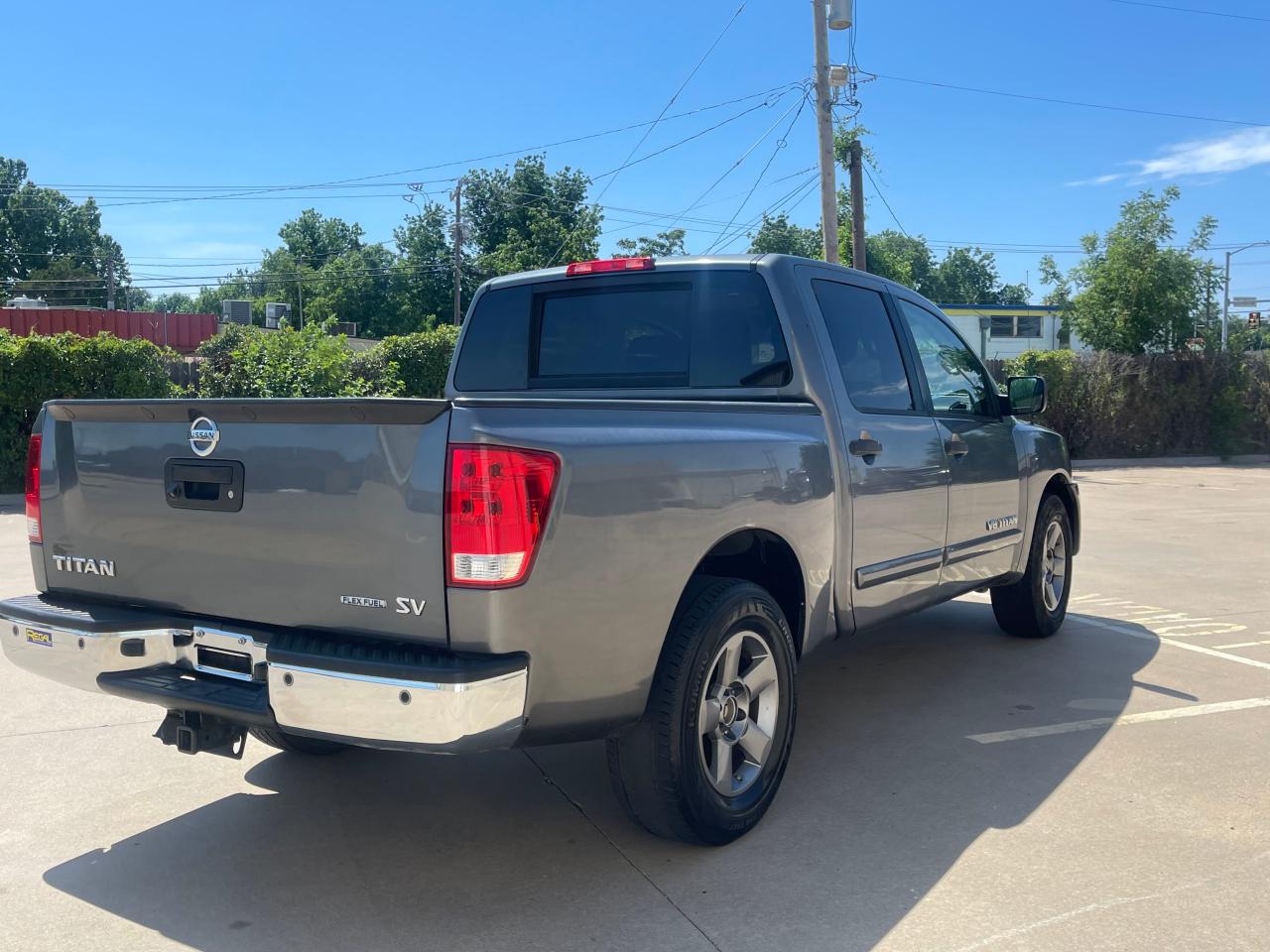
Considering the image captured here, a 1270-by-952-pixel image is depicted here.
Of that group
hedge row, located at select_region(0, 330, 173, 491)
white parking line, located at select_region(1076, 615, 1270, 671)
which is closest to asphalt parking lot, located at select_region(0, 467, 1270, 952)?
white parking line, located at select_region(1076, 615, 1270, 671)

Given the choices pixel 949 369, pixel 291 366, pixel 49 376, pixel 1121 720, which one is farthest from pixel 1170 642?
pixel 49 376

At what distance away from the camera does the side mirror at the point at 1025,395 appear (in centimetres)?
589

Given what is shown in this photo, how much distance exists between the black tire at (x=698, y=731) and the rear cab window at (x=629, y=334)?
110cm

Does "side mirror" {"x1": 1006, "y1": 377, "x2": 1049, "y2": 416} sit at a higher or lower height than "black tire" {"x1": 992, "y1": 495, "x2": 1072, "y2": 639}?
higher

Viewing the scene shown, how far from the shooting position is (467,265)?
57.1 m

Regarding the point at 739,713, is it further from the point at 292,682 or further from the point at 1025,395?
the point at 1025,395

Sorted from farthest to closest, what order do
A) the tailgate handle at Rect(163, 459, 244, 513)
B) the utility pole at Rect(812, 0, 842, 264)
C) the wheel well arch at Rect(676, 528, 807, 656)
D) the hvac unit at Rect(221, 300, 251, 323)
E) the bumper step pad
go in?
the hvac unit at Rect(221, 300, 251, 323) < the utility pole at Rect(812, 0, 842, 264) < the wheel well arch at Rect(676, 528, 807, 656) < the tailgate handle at Rect(163, 459, 244, 513) < the bumper step pad

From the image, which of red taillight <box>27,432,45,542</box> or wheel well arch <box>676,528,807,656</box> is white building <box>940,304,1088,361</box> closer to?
wheel well arch <box>676,528,807,656</box>

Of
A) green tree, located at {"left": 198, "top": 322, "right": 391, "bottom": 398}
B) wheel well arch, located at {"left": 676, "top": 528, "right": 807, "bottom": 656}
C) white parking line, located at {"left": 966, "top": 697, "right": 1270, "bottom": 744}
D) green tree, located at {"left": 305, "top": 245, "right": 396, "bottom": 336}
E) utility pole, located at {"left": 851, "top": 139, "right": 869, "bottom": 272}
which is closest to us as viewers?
wheel well arch, located at {"left": 676, "top": 528, "right": 807, "bottom": 656}

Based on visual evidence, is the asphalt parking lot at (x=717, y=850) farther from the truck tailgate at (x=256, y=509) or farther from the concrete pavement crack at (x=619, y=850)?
the truck tailgate at (x=256, y=509)

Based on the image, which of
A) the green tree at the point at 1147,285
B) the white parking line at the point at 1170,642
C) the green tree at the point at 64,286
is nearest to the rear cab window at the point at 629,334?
the white parking line at the point at 1170,642

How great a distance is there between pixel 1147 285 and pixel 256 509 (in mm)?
27578

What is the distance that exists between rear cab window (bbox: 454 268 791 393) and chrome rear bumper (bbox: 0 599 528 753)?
1.91m

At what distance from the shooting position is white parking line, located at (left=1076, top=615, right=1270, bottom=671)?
6.08 meters
